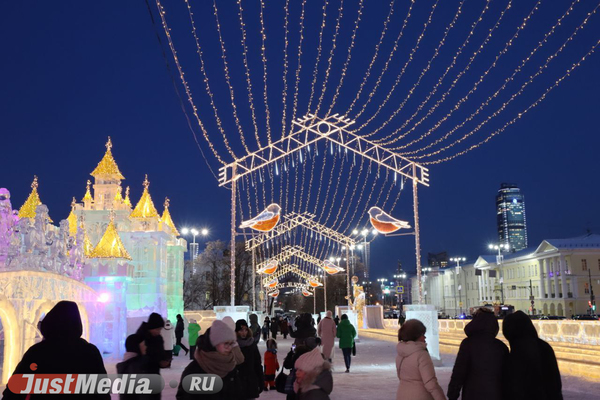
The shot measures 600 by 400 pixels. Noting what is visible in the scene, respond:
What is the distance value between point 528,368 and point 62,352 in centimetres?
388

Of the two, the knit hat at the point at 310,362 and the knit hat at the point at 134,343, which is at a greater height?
the knit hat at the point at 134,343

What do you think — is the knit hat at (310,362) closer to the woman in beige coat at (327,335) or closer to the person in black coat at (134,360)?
the person in black coat at (134,360)

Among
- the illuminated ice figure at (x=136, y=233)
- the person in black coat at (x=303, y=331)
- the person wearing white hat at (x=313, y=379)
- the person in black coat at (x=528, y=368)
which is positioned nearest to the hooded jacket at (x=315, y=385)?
the person wearing white hat at (x=313, y=379)

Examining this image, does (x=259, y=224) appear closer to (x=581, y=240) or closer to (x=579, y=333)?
(x=579, y=333)

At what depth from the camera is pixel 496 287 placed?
297ft

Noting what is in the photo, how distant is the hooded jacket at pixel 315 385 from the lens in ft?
14.0

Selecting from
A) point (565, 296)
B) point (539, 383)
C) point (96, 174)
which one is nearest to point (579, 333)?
point (539, 383)

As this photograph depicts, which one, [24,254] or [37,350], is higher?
[24,254]

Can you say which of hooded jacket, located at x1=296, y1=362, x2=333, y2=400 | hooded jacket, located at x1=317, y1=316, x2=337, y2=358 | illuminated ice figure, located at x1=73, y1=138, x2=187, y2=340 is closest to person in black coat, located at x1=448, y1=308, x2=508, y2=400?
hooded jacket, located at x1=296, y1=362, x2=333, y2=400

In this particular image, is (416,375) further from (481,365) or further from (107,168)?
(107,168)

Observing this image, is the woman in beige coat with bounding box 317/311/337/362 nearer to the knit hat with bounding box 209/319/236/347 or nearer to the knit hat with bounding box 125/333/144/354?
the knit hat with bounding box 125/333/144/354

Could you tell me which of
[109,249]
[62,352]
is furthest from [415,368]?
[109,249]

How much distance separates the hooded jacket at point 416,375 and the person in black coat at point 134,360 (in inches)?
89.2

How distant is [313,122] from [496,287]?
246 feet
